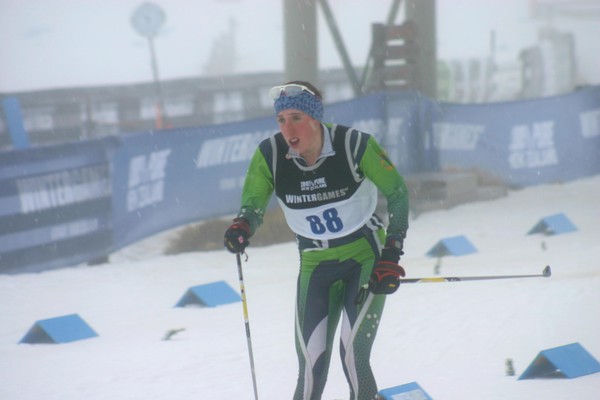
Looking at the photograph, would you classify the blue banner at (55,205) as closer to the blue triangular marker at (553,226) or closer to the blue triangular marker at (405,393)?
the blue triangular marker at (553,226)

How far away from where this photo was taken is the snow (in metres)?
6.08

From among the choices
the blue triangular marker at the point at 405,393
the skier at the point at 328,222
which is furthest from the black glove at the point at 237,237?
the blue triangular marker at the point at 405,393

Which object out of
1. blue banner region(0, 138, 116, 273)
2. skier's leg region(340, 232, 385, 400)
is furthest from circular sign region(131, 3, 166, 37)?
skier's leg region(340, 232, 385, 400)

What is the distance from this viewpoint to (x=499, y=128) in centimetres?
1574

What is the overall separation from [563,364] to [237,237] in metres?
2.49

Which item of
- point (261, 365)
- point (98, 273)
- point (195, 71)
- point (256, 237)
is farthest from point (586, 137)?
point (195, 71)

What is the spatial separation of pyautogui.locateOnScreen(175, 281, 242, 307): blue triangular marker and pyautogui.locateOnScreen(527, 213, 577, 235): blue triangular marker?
4673 mm

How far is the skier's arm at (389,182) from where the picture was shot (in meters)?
4.30

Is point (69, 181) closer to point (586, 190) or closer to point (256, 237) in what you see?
point (256, 237)

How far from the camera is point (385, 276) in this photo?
4129 mm

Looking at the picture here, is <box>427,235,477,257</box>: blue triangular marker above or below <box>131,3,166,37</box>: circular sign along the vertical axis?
below

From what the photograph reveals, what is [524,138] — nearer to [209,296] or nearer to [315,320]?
[209,296]

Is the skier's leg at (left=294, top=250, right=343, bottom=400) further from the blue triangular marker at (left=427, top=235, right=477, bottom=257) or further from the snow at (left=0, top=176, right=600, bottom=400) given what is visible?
the blue triangular marker at (left=427, top=235, right=477, bottom=257)

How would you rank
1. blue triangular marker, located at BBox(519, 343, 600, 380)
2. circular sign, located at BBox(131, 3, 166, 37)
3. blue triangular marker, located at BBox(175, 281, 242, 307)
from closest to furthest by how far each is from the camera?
blue triangular marker, located at BBox(519, 343, 600, 380), blue triangular marker, located at BBox(175, 281, 242, 307), circular sign, located at BBox(131, 3, 166, 37)
